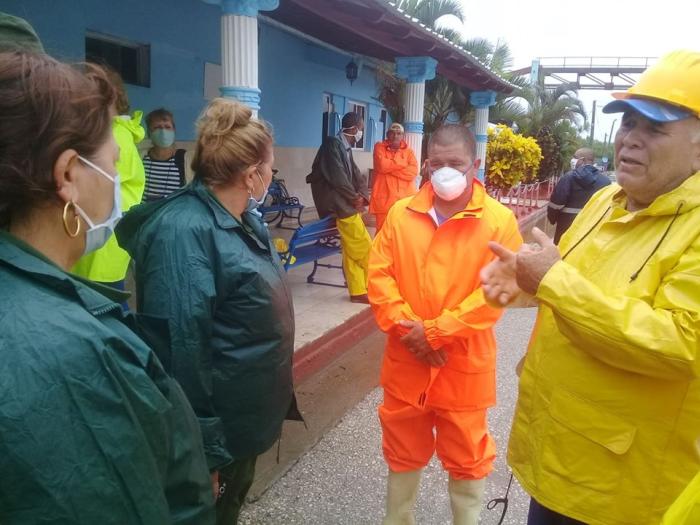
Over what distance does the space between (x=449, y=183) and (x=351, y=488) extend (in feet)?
5.71

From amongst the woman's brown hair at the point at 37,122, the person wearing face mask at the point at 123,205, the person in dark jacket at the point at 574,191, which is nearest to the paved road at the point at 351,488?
the person wearing face mask at the point at 123,205

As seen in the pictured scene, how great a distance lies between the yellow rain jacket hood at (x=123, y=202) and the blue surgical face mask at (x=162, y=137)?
1.12 m

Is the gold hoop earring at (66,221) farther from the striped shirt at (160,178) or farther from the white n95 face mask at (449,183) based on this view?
the striped shirt at (160,178)

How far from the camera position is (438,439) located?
7.87 feet

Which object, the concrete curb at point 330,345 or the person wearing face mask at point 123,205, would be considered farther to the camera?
the concrete curb at point 330,345

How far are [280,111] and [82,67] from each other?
9292 millimetres

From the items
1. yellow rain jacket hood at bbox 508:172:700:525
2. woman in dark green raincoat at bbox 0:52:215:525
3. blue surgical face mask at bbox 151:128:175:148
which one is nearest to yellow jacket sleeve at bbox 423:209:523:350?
yellow rain jacket hood at bbox 508:172:700:525

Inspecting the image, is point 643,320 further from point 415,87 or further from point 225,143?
point 415,87

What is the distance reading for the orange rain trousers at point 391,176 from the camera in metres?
7.02

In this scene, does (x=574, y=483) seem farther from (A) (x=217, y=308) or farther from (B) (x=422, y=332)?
(A) (x=217, y=308)

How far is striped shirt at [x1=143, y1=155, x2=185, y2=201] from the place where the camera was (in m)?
4.71

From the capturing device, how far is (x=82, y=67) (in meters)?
1.02

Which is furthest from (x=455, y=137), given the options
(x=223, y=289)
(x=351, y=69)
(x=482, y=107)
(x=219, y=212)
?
(x=482, y=107)

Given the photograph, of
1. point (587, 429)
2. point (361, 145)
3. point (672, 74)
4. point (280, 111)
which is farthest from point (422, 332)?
point (361, 145)
